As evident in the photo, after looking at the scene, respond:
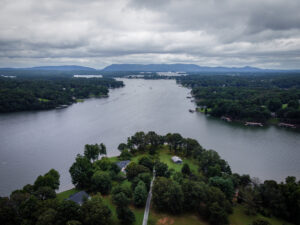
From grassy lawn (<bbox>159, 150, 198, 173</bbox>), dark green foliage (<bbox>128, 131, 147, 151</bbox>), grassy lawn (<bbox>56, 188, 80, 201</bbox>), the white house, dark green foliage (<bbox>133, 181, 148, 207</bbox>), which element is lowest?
grassy lawn (<bbox>56, 188, 80, 201</bbox>)

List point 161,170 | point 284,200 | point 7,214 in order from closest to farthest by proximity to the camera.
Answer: point 7,214, point 284,200, point 161,170

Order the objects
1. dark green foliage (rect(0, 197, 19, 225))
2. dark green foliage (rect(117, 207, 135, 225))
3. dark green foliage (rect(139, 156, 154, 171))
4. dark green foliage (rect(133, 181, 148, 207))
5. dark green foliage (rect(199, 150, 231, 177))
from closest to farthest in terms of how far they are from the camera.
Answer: dark green foliage (rect(0, 197, 19, 225)) → dark green foliage (rect(117, 207, 135, 225)) → dark green foliage (rect(133, 181, 148, 207)) → dark green foliage (rect(199, 150, 231, 177)) → dark green foliage (rect(139, 156, 154, 171))

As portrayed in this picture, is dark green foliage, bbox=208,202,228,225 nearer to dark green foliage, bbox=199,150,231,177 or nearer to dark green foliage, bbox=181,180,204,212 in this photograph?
dark green foliage, bbox=181,180,204,212

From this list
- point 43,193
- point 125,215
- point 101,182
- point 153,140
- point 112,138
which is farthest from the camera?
point 112,138

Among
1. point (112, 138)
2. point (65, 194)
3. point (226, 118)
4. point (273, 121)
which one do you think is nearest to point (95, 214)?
point (65, 194)

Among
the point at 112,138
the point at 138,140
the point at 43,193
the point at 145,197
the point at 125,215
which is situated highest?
the point at 138,140

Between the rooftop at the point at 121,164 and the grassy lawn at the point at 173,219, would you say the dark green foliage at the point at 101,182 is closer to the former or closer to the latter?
the rooftop at the point at 121,164

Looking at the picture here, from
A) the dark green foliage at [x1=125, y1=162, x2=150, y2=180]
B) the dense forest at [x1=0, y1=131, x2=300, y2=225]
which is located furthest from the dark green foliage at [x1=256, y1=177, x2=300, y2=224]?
the dark green foliage at [x1=125, y1=162, x2=150, y2=180]

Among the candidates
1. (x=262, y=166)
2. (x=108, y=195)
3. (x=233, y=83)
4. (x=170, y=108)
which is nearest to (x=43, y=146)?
(x=108, y=195)

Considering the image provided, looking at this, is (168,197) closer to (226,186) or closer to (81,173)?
(226,186)
